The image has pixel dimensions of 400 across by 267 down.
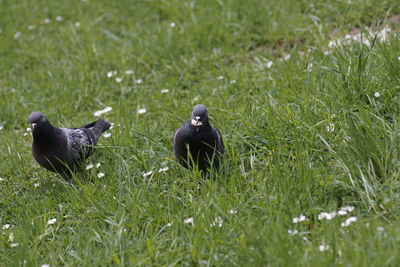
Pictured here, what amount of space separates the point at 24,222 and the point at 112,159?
109 centimetres

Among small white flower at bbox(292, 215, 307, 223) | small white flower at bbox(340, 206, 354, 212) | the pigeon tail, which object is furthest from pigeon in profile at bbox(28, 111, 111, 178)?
small white flower at bbox(340, 206, 354, 212)

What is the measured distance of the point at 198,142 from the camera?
4.09 m

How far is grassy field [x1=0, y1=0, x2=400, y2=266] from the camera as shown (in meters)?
3.19

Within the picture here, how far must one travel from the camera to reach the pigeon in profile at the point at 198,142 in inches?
159

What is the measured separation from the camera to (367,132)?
11.5 ft

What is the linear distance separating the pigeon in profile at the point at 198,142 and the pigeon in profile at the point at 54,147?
2.93ft

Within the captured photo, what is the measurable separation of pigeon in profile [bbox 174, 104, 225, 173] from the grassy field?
0.15 m

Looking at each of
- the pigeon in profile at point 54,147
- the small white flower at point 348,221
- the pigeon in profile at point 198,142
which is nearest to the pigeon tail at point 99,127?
the pigeon in profile at point 54,147

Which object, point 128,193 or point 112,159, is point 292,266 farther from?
point 112,159

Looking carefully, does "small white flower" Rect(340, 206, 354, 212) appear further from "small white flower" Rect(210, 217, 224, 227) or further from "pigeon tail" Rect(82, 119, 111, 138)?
"pigeon tail" Rect(82, 119, 111, 138)

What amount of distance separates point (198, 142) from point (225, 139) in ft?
1.89

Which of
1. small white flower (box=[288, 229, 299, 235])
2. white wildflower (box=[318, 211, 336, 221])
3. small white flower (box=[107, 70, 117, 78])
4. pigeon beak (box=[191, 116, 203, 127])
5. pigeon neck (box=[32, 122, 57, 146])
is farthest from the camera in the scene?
small white flower (box=[107, 70, 117, 78])

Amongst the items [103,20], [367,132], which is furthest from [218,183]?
[103,20]

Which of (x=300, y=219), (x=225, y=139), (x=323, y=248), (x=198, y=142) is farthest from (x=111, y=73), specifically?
(x=323, y=248)
